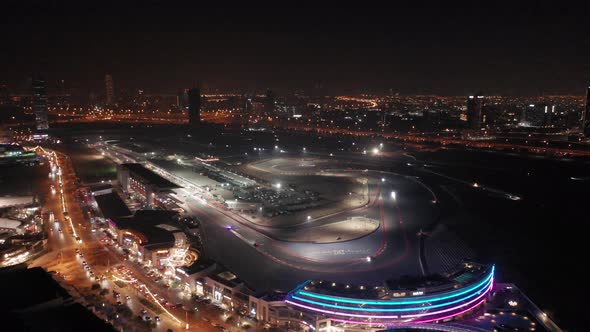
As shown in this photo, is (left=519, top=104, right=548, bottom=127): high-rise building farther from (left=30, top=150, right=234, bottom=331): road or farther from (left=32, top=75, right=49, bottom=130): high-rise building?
(left=32, top=75, right=49, bottom=130): high-rise building

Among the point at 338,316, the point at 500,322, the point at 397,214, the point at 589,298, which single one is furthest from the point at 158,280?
the point at 589,298

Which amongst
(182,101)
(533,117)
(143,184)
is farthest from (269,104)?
(143,184)

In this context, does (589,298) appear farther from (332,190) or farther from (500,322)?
(332,190)

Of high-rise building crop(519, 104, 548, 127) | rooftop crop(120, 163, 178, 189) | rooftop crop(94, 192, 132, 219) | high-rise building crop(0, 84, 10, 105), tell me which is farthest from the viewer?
high-rise building crop(0, 84, 10, 105)

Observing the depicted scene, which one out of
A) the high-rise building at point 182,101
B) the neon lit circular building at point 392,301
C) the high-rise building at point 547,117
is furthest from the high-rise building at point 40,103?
the high-rise building at point 547,117

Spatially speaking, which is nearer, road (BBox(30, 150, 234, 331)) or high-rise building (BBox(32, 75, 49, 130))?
road (BBox(30, 150, 234, 331))

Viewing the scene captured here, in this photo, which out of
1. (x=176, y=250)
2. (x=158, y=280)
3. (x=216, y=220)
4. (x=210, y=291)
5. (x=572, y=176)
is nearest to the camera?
(x=210, y=291)

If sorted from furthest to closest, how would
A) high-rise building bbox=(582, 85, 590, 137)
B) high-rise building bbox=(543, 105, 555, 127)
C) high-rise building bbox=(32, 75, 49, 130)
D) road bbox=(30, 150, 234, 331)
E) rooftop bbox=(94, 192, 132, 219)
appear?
high-rise building bbox=(543, 105, 555, 127)
high-rise building bbox=(32, 75, 49, 130)
high-rise building bbox=(582, 85, 590, 137)
rooftop bbox=(94, 192, 132, 219)
road bbox=(30, 150, 234, 331)

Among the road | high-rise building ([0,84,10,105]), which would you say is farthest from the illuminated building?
high-rise building ([0,84,10,105])
